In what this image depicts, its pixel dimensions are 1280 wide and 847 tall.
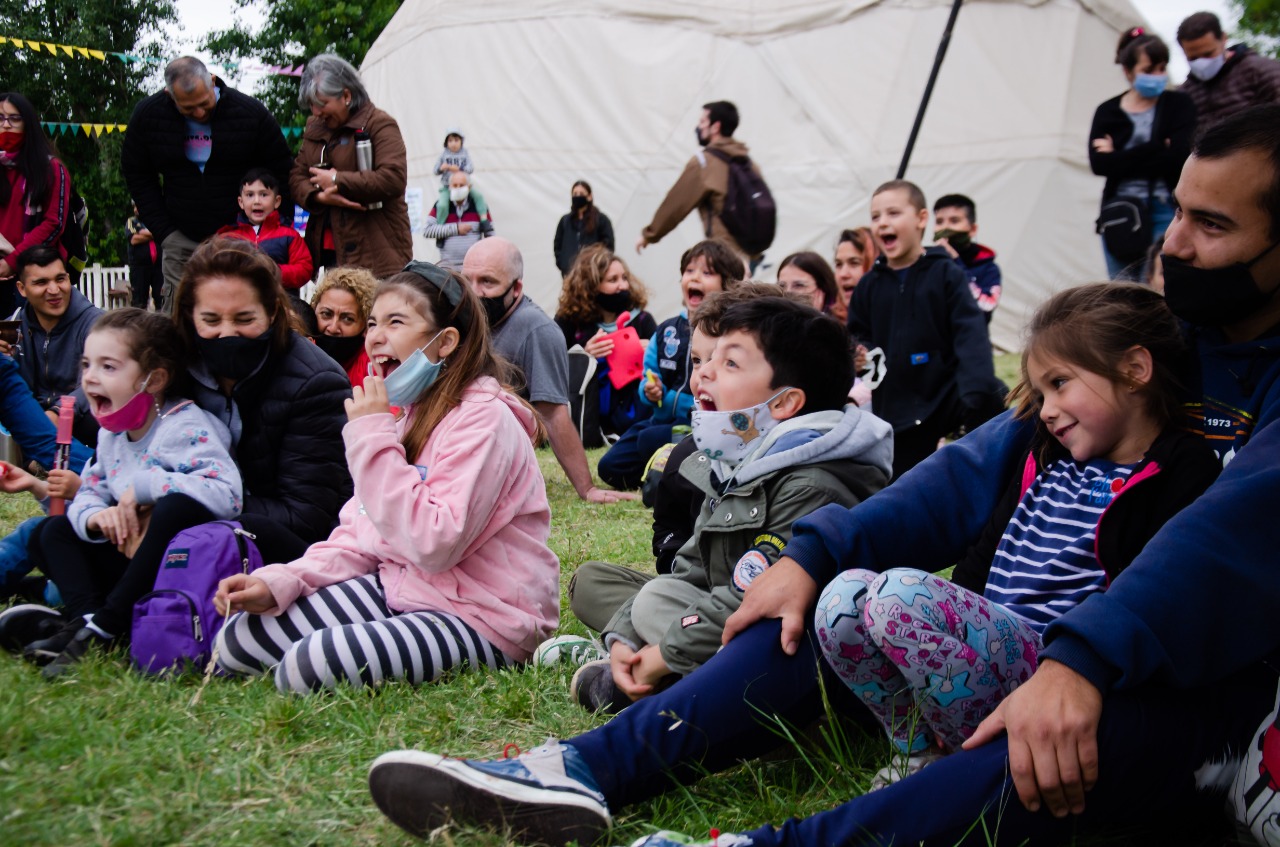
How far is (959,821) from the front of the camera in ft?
5.30

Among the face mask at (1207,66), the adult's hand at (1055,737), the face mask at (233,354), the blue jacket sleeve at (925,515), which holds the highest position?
the face mask at (1207,66)

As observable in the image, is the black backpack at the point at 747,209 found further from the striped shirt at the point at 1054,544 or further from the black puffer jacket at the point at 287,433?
the striped shirt at the point at 1054,544

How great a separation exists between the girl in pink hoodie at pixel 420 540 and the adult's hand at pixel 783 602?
0.82 meters

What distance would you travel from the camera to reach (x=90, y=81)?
21266 mm

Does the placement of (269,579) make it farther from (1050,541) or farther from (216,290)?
(1050,541)

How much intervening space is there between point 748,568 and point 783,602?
266mm

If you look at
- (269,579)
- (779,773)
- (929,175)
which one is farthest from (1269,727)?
(929,175)

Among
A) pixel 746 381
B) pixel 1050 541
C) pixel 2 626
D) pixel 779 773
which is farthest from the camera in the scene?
pixel 2 626

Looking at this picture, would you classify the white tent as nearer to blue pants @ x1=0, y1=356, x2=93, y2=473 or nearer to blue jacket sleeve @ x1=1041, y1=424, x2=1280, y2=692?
blue pants @ x1=0, y1=356, x2=93, y2=473

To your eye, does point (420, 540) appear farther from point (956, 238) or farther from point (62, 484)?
point (956, 238)

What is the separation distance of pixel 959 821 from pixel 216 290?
244cm

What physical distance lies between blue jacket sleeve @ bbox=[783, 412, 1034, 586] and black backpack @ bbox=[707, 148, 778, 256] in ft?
17.4

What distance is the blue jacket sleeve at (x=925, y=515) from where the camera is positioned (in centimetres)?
205

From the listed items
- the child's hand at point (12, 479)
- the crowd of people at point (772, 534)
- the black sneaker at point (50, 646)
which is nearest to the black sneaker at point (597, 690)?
the crowd of people at point (772, 534)
